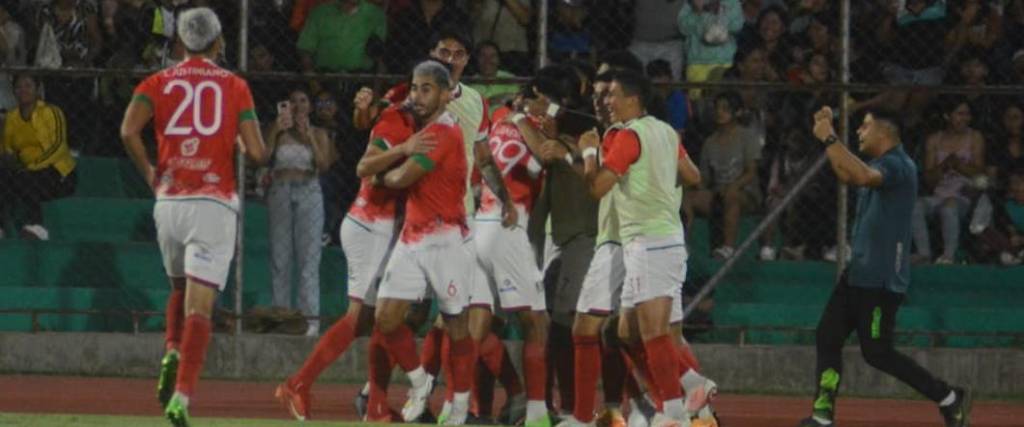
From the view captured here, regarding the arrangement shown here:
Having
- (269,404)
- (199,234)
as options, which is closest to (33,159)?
(269,404)

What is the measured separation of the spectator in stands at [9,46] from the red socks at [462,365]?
23.3ft

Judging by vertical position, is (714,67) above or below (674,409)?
above

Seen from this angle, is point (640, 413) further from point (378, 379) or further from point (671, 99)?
point (671, 99)

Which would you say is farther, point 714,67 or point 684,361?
point 714,67

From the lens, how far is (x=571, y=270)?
15.7 metres

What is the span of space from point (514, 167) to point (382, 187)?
86cm

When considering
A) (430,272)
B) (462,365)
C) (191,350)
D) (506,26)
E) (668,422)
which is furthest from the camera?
(506,26)

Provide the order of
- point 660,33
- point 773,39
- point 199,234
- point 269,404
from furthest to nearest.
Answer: point 773,39 < point 660,33 < point 269,404 < point 199,234

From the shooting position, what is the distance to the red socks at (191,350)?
13.0 meters

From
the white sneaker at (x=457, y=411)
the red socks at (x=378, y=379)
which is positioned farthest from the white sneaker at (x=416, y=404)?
the white sneaker at (x=457, y=411)

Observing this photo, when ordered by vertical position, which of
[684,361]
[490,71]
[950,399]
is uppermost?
[490,71]

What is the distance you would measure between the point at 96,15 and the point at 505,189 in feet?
22.4

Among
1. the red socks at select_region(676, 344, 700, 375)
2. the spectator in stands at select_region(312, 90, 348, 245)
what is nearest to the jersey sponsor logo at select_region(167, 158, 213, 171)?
the red socks at select_region(676, 344, 700, 375)

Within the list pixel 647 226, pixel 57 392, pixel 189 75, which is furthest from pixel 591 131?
pixel 57 392
